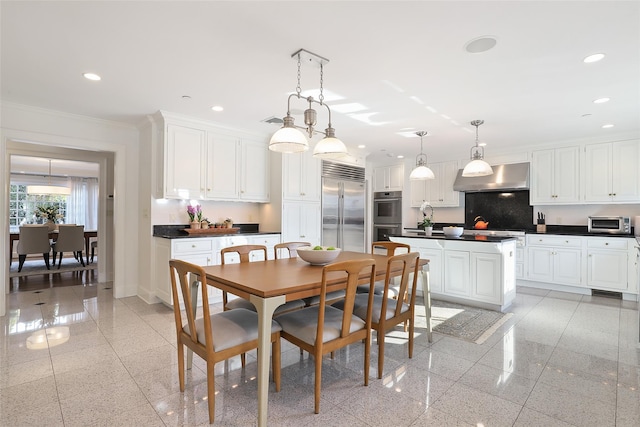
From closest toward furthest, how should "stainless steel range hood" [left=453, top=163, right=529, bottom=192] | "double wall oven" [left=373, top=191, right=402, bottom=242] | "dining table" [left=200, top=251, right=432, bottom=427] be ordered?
1. "dining table" [left=200, top=251, right=432, bottom=427]
2. "stainless steel range hood" [left=453, top=163, right=529, bottom=192]
3. "double wall oven" [left=373, top=191, right=402, bottom=242]

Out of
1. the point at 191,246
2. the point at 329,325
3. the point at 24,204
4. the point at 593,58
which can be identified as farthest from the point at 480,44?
the point at 24,204

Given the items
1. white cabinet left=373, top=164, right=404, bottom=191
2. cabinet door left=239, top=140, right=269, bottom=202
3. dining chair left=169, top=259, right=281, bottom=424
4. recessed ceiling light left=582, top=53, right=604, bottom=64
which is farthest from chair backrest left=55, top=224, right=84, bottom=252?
recessed ceiling light left=582, top=53, right=604, bottom=64

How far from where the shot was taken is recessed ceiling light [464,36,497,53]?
229cm

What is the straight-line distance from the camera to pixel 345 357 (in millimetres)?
2641

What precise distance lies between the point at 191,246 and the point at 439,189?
189 inches

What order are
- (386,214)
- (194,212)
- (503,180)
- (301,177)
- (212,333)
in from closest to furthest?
(212,333), (194,212), (301,177), (503,180), (386,214)

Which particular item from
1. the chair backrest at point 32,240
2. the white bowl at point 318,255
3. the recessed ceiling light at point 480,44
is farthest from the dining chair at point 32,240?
the recessed ceiling light at point 480,44

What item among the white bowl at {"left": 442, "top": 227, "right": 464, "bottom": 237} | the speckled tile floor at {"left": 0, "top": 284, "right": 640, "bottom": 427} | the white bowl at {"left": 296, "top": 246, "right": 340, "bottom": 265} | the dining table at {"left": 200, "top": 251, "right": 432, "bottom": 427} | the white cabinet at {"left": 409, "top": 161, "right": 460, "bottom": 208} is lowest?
the speckled tile floor at {"left": 0, "top": 284, "right": 640, "bottom": 427}

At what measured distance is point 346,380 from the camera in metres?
2.27

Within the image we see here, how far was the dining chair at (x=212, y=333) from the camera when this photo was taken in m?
1.79

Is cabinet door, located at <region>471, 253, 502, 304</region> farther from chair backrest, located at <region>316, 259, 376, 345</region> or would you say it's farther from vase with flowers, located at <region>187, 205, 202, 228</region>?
vase with flowers, located at <region>187, 205, 202, 228</region>

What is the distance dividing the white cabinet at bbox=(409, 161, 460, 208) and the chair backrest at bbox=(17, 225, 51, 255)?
7.14 m

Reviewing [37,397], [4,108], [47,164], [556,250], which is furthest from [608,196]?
[47,164]

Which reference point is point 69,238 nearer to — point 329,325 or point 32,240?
point 32,240
